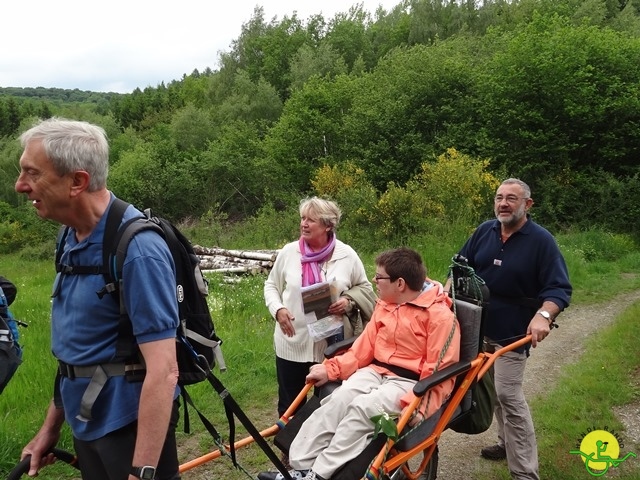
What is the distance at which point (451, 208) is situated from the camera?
51.6 feet

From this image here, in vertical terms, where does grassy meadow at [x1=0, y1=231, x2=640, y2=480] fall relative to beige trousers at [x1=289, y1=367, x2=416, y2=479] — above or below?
below

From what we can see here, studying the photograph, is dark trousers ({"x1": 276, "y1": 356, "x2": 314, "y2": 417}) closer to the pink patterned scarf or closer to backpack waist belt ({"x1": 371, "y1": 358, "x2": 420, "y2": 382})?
the pink patterned scarf

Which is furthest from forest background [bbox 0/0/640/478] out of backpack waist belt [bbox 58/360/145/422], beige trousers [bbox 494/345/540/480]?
backpack waist belt [bbox 58/360/145/422]

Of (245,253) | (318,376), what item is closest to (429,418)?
(318,376)

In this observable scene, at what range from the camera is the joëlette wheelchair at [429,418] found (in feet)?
9.45

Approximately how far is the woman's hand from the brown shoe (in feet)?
6.52

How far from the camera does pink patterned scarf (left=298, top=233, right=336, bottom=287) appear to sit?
3.99 metres

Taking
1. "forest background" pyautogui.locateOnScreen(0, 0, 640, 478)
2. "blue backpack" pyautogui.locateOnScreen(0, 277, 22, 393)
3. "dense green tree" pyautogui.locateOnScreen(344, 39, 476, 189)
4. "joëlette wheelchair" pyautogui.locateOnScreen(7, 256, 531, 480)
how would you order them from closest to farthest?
"blue backpack" pyautogui.locateOnScreen(0, 277, 22, 393)
"joëlette wheelchair" pyautogui.locateOnScreen(7, 256, 531, 480)
"forest background" pyautogui.locateOnScreen(0, 0, 640, 478)
"dense green tree" pyautogui.locateOnScreen(344, 39, 476, 189)

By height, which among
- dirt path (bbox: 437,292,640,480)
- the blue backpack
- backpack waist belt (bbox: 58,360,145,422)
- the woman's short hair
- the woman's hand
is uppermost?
the woman's short hair

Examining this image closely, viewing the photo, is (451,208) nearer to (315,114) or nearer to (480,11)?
(315,114)

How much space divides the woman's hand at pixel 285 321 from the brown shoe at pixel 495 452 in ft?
6.52

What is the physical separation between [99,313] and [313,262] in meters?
2.22

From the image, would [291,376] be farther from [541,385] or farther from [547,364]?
[547,364]

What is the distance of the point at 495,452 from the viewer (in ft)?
14.8
